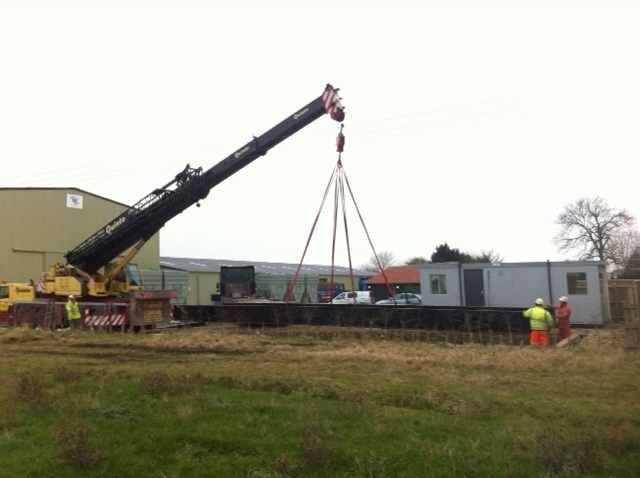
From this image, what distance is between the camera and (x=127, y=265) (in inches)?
916

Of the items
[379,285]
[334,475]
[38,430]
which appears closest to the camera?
[334,475]

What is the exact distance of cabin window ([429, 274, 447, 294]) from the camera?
2609cm

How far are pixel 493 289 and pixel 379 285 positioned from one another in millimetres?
28395

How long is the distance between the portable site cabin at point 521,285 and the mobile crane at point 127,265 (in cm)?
1074

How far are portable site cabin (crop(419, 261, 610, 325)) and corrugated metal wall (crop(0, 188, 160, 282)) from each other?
891 inches

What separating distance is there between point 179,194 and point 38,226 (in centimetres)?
1944

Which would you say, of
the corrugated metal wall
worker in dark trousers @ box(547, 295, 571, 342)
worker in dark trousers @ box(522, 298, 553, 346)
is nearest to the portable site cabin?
worker in dark trousers @ box(547, 295, 571, 342)

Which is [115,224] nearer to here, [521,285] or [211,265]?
[521,285]

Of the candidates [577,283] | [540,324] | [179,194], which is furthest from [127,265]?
[577,283]

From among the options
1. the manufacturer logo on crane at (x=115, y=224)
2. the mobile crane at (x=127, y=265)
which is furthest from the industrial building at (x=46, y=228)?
the manufacturer logo on crane at (x=115, y=224)

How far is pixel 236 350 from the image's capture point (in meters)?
14.3

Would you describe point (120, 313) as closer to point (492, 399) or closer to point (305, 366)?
point (305, 366)

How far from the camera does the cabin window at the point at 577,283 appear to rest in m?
22.6

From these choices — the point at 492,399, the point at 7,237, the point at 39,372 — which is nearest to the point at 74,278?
the point at 39,372
